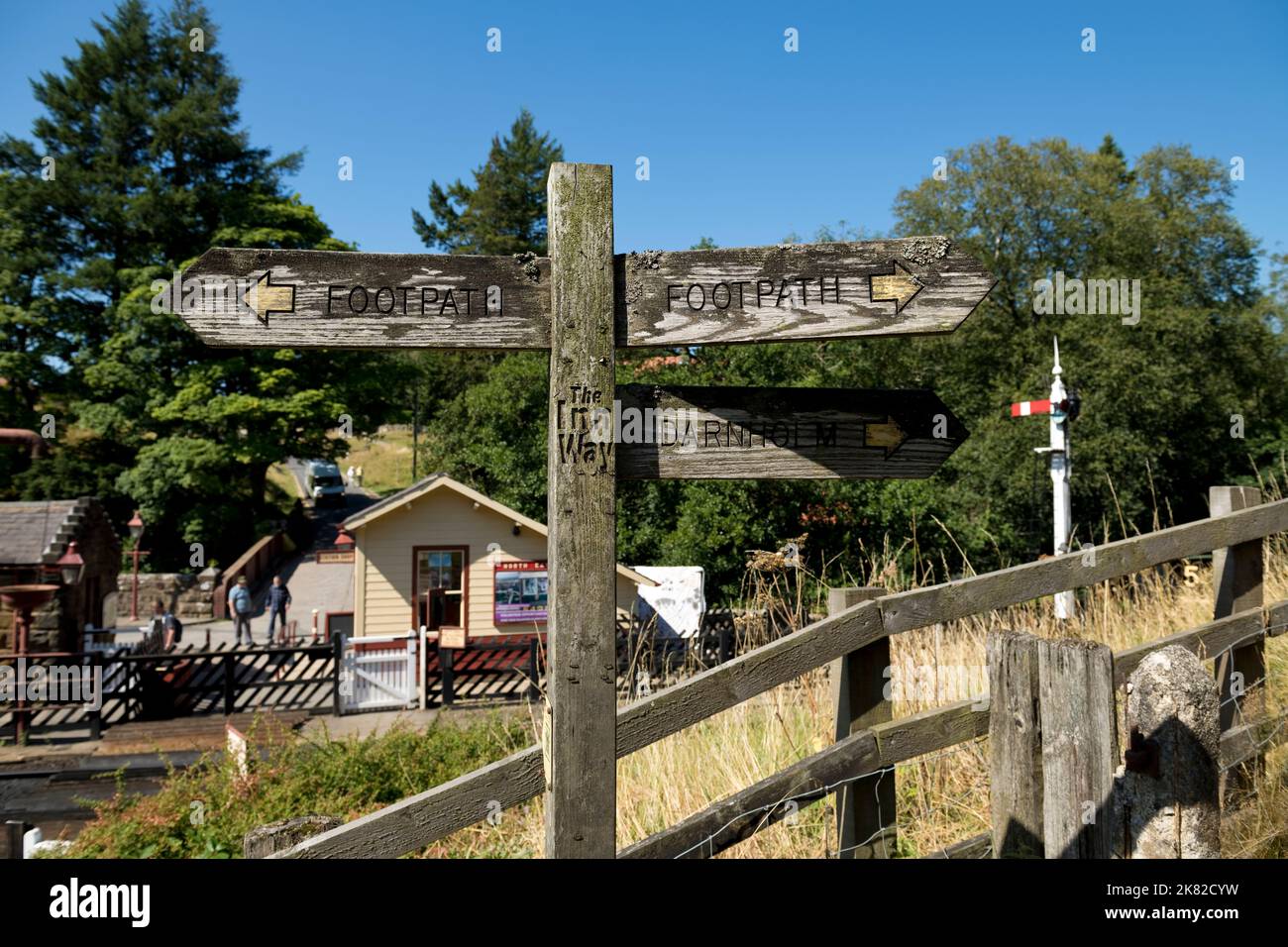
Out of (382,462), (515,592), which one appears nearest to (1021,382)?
(515,592)

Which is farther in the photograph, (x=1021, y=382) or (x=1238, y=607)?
(x=1021, y=382)

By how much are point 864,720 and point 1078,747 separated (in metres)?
0.98

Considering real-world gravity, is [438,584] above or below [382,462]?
below

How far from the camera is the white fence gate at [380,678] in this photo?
1431 centimetres

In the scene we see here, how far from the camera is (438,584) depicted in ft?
58.3

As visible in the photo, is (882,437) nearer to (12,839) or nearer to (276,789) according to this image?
(12,839)

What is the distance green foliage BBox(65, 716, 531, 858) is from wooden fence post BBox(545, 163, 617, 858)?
414 centimetres

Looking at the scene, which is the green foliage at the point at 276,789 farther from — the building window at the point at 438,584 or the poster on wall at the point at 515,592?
the building window at the point at 438,584

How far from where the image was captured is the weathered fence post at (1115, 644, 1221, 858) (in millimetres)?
1965

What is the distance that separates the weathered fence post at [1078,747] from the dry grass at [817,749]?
1.26m

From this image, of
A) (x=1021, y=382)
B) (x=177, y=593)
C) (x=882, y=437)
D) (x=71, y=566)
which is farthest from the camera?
(x=177, y=593)

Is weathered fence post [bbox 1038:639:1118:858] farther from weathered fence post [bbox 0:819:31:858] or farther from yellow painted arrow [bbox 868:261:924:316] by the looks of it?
weathered fence post [bbox 0:819:31:858]

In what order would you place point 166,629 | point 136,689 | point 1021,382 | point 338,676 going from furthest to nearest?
point 1021,382 → point 166,629 → point 338,676 → point 136,689
